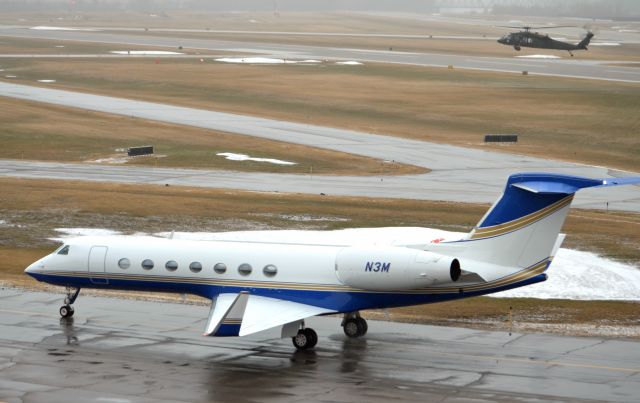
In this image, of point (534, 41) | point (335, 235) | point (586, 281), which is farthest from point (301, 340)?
point (534, 41)

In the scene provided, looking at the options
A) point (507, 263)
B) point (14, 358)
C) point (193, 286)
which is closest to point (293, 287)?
point (193, 286)

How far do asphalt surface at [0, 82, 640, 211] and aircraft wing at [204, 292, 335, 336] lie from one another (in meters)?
29.9

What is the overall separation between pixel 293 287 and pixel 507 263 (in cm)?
581

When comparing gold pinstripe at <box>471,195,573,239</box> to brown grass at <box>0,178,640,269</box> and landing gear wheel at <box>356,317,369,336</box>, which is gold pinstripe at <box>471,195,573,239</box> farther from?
brown grass at <box>0,178,640,269</box>

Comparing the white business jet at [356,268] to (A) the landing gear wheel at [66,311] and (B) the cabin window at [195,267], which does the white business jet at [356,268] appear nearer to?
(B) the cabin window at [195,267]

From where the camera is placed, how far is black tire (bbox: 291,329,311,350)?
29.0m

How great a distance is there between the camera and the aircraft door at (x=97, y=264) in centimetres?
3175

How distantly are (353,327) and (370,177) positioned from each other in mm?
36403

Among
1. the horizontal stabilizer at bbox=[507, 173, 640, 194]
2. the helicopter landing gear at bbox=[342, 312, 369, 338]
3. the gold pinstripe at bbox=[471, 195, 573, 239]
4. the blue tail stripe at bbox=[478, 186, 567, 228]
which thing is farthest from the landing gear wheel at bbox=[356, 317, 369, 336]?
the horizontal stabilizer at bbox=[507, 173, 640, 194]

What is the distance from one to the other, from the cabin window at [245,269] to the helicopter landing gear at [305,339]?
220 cm

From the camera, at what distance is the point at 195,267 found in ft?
99.0

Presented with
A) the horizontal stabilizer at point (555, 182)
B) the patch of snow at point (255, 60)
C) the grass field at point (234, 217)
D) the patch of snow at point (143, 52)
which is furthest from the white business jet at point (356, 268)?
the patch of snow at point (143, 52)

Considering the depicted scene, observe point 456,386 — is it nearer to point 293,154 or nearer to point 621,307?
point 621,307

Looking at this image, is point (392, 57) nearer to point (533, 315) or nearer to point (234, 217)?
point (234, 217)
